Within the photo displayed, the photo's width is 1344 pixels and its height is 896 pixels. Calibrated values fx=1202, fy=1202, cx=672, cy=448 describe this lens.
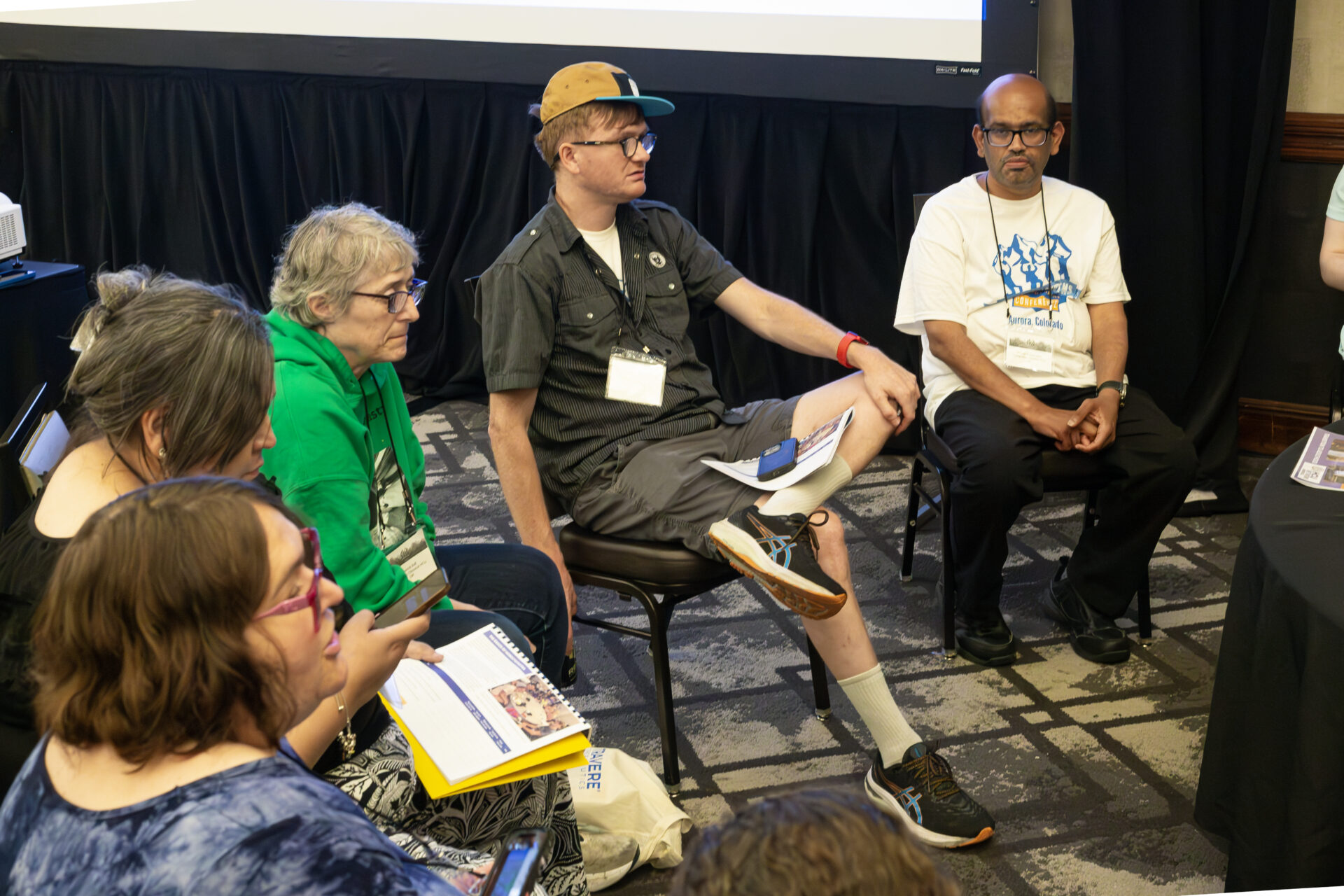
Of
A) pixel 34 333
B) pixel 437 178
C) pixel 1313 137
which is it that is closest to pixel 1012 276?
pixel 1313 137

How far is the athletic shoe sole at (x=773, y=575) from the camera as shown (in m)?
2.03

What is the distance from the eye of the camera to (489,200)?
4504mm

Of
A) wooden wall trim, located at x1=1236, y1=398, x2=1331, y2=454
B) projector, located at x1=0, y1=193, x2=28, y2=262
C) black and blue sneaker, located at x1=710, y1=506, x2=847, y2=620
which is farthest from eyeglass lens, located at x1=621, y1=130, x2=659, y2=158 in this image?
wooden wall trim, located at x1=1236, y1=398, x2=1331, y2=454

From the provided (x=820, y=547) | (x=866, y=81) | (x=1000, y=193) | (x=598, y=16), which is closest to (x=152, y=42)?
(x=598, y=16)

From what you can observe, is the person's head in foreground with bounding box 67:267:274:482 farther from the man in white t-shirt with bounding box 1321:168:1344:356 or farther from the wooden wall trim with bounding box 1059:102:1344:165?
the wooden wall trim with bounding box 1059:102:1344:165

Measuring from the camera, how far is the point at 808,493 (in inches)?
87.0

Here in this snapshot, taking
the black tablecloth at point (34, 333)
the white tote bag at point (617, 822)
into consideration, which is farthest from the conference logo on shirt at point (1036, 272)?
the black tablecloth at point (34, 333)

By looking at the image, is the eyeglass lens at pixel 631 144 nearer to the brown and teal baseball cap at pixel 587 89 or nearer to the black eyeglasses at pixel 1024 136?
the brown and teal baseball cap at pixel 587 89

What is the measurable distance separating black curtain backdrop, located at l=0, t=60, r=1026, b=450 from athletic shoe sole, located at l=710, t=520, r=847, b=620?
2.11 meters

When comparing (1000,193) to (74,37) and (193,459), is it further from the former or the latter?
(74,37)

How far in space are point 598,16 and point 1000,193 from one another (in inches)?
67.9

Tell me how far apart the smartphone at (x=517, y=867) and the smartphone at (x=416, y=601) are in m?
0.78

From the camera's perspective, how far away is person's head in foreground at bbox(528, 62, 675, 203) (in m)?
2.37

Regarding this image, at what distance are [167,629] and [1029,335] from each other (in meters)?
2.31
